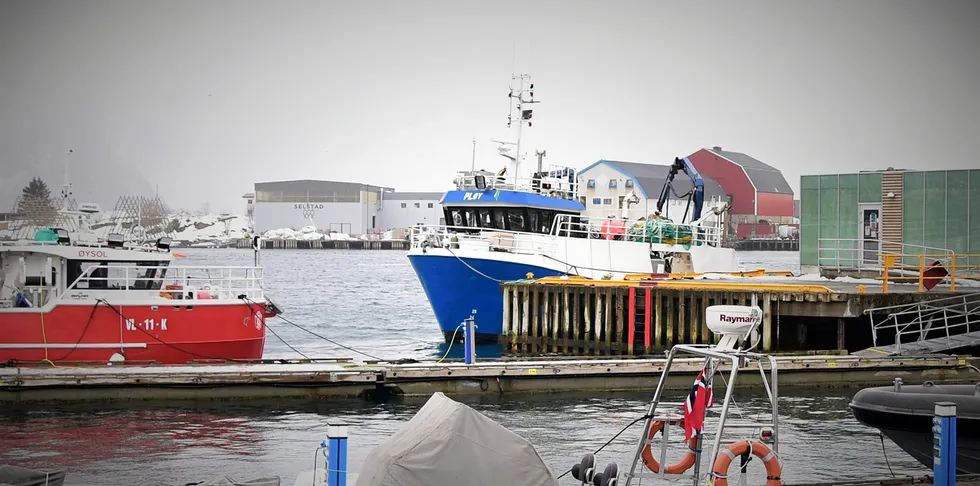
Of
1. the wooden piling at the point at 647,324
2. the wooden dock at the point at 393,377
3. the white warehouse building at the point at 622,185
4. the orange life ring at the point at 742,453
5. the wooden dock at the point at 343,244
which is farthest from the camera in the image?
the wooden dock at the point at 343,244

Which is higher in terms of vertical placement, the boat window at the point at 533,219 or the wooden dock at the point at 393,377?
the boat window at the point at 533,219

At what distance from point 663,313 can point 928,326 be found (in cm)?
655

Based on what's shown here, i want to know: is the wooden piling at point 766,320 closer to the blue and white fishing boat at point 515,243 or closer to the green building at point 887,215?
the blue and white fishing boat at point 515,243

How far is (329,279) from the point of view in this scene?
276ft

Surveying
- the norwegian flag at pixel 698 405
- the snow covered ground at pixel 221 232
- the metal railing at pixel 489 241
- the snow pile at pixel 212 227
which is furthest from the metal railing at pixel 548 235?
the snow pile at pixel 212 227

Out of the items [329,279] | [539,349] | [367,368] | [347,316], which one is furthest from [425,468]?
[329,279]

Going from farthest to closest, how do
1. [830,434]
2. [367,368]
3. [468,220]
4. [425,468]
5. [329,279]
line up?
[329,279] → [468,220] → [367,368] → [830,434] → [425,468]

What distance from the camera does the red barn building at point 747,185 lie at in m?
112

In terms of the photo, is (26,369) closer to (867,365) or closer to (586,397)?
(586,397)

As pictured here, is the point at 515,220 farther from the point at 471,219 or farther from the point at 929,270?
the point at 929,270

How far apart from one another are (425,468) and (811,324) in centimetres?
1998

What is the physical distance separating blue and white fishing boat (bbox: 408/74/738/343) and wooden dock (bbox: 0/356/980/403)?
10355 mm

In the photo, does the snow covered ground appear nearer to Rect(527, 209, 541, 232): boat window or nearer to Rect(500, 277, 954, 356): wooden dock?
Rect(527, 209, 541, 232): boat window

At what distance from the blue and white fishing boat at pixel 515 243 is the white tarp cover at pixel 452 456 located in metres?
21.6
